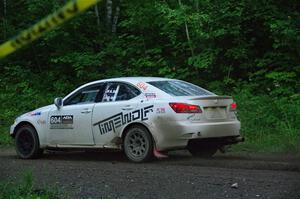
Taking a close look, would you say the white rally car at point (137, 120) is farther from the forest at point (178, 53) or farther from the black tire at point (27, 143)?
the forest at point (178, 53)

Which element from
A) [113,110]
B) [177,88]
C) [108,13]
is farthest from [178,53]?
[113,110]

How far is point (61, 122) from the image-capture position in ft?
35.0

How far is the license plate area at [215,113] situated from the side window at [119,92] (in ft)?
4.11

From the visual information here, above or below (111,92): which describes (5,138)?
below

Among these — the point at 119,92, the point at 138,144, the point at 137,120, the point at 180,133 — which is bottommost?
the point at 138,144

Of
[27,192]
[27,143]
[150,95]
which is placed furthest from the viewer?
[27,143]

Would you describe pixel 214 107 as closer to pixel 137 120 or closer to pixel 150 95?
pixel 150 95

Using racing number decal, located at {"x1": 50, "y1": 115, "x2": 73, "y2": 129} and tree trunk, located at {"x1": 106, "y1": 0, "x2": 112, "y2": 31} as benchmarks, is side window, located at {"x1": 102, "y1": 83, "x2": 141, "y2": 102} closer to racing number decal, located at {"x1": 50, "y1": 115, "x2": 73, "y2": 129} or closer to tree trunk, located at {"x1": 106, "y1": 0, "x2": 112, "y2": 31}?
racing number decal, located at {"x1": 50, "y1": 115, "x2": 73, "y2": 129}

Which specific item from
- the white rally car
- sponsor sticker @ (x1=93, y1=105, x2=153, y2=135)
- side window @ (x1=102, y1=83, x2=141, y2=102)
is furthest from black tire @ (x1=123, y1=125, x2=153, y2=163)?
side window @ (x1=102, y1=83, x2=141, y2=102)

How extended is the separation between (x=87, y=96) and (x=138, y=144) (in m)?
1.67

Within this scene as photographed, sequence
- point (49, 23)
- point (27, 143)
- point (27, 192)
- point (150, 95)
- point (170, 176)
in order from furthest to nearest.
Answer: point (27, 143) < point (150, 95) < point (170, 176) < point (27, 192) < point (49, 23)

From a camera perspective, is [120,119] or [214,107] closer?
[214,107]

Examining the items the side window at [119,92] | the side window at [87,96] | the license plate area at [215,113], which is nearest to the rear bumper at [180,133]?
the license plate area at [215,113]

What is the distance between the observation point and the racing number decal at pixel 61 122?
1053 cm
